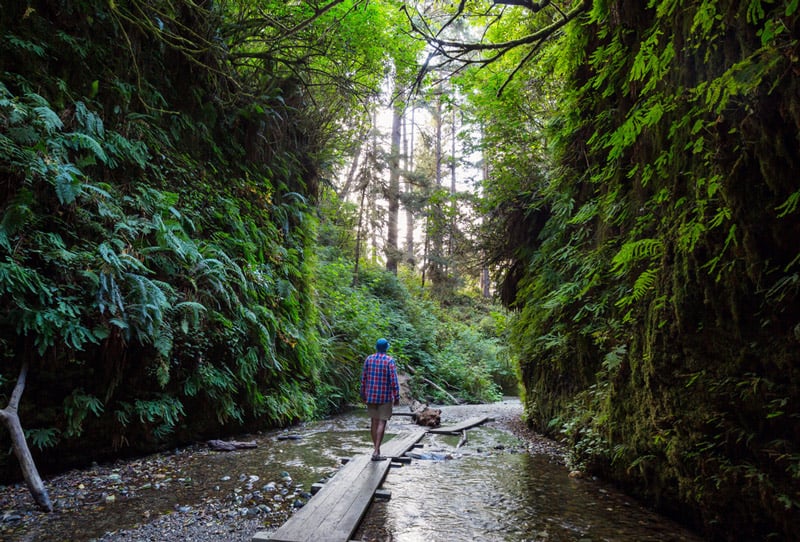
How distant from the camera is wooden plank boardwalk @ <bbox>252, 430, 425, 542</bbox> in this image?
317 centimetres

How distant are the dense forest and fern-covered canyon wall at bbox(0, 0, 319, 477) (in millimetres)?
34

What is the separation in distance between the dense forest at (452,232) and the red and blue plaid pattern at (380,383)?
2.34 metres

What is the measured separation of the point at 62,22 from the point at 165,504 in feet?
21.3

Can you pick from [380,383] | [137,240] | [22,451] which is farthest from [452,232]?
[22,451]

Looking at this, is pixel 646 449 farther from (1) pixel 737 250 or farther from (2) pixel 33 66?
(2) pixel 33 66

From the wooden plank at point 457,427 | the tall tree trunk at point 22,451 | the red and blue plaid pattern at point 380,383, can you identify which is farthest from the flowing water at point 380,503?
the wooden plank at point 457,427

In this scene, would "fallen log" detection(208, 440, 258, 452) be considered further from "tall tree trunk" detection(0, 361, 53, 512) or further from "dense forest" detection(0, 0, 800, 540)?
"tall tree trunk" detection(0, 361, 53, 512)

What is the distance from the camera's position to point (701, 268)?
11.0 feet

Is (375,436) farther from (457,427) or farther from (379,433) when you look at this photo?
(457,427)

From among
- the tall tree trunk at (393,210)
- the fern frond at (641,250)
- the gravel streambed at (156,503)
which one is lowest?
the gravel streambed at (156,503)

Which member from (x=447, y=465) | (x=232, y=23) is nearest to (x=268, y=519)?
(x=447, y=465)

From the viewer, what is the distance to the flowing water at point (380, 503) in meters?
3.44

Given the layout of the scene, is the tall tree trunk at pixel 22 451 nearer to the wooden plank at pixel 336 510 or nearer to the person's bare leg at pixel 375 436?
the wooden plank at pixel 336 510

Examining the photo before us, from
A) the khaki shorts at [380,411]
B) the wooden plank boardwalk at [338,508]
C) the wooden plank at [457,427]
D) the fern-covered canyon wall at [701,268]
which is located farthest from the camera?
the wooden plank at [457,427]
